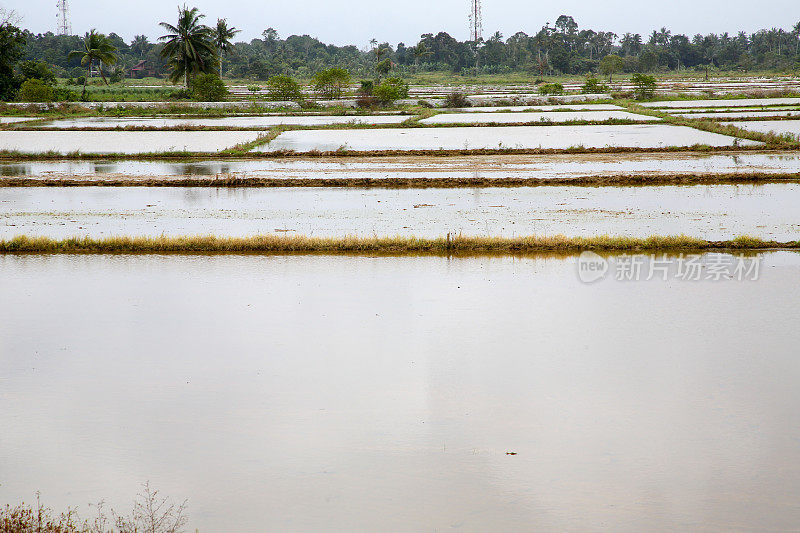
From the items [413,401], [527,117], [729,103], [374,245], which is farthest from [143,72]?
[413,401]

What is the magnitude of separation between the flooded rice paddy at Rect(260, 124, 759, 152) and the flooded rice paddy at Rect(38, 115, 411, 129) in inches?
88.0

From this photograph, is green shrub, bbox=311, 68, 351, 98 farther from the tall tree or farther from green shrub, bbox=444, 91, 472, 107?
the tall tree

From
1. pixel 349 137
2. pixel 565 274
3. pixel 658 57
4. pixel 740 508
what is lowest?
pixel 740 508

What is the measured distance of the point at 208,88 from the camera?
29.2m

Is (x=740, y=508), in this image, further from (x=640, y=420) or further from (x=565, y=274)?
(x=565, y=274)

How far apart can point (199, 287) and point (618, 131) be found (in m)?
15.0

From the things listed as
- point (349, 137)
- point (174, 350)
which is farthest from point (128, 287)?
point (349, 137)

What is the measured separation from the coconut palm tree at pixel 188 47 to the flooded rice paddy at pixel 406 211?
2122 cm

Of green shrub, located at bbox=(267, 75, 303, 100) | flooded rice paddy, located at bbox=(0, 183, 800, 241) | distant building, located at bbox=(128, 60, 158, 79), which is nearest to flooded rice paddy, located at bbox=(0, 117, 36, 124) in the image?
green shrub, located at bbox=(267, 75, 303, 100)

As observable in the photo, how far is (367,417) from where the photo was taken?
3.96 metres

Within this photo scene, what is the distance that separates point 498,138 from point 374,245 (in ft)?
36.5

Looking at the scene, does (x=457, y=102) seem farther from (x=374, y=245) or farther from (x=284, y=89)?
(x=374, y=245)

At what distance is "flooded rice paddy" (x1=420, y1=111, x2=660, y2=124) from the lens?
72.2 ft

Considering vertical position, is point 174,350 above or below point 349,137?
below
